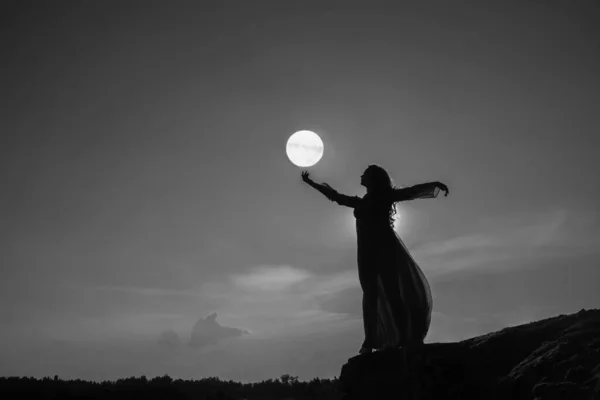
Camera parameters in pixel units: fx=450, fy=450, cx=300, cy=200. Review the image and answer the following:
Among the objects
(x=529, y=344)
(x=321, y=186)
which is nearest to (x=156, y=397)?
(x=321, y=186)

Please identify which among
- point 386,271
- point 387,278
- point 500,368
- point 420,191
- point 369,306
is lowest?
point 500,368

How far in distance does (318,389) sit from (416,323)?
38.6m

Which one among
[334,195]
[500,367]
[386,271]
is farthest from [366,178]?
[500,367]

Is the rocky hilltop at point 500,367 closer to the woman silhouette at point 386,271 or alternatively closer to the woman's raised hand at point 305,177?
the woman silhouette at point 386,271

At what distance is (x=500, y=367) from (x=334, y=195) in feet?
14.0

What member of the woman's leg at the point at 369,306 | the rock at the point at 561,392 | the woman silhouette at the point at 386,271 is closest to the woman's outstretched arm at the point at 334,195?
the woman silhouette at the point at 386,271

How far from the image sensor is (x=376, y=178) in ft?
28.8

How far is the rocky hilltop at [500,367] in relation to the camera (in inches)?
198

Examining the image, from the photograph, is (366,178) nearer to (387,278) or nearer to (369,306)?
(387,278)

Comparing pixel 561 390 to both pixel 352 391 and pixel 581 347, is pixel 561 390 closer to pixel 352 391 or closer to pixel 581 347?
pixel 581 347

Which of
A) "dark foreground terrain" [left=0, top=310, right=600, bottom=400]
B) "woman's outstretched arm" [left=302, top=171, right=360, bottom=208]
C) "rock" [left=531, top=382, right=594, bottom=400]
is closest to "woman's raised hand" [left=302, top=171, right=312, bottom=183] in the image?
"woman's outstretched arm" [left=302, top=171, right=360, bottom=208]

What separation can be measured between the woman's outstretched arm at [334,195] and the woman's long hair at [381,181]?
0.46 meters

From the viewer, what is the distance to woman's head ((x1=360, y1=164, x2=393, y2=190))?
8.73 metres

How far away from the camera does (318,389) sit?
43031mm
